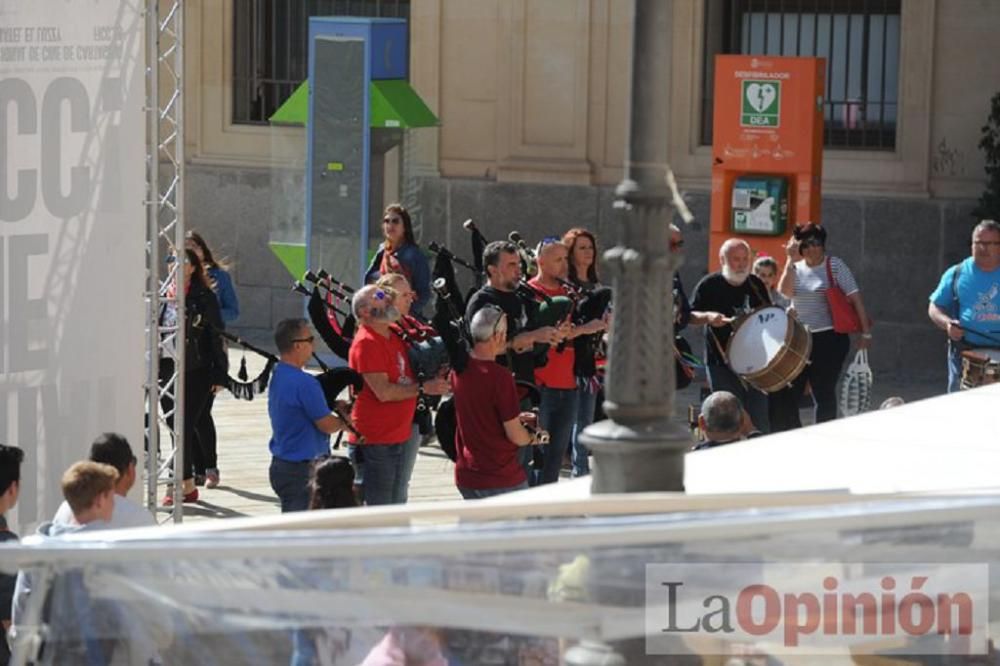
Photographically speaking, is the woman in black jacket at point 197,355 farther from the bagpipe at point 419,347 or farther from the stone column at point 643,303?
the stone column at point 643,303

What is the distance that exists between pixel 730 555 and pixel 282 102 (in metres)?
16.2

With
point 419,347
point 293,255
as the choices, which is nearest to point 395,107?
point 293,255

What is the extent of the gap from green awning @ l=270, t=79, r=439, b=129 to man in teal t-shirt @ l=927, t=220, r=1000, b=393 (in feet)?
19.0

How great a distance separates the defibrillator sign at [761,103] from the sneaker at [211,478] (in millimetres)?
5533

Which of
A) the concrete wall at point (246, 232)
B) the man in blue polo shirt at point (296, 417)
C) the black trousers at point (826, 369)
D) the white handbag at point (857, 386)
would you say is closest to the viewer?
the man in blue polo shirt at point (296, 417)

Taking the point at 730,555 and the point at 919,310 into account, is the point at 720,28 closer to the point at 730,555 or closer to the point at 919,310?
the point at 919,310

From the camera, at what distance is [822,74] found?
1628cm

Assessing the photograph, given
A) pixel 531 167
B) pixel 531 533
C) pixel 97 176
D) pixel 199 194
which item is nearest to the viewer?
pixel 531 533

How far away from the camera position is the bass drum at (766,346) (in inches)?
495

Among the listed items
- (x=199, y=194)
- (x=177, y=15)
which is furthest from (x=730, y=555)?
(x=199, y=194)

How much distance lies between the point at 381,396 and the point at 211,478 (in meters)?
2.88

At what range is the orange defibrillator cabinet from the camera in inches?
634

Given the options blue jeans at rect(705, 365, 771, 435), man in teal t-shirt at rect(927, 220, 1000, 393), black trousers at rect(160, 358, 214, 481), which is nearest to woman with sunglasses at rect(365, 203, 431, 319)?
black trousers at rect(160, 358, 214, 481)

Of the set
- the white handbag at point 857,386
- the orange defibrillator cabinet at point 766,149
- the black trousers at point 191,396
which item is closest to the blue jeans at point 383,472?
the black trousers at point 191,396
